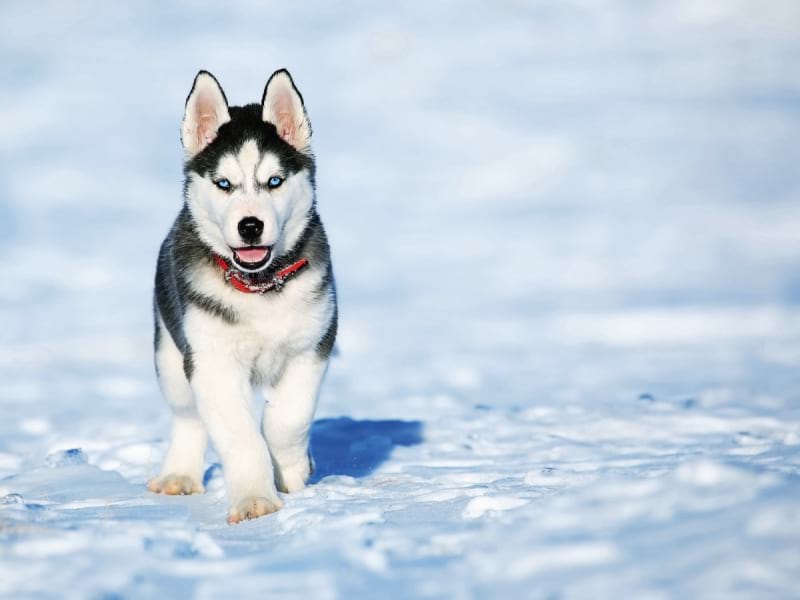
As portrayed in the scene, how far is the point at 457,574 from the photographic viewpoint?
311 cm

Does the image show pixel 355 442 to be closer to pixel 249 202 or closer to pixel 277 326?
pixel 277 326

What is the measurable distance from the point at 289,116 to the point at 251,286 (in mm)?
908

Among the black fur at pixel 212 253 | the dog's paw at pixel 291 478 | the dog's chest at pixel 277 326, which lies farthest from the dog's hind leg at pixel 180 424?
the dog's chest at pixel 277 326

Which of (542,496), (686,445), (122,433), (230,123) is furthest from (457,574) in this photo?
(122,433)

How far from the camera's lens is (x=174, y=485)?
5.16m

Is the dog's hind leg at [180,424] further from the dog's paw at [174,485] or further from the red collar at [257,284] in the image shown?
the red collar at [257,284]

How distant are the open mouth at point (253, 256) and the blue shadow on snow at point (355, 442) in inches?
51.4

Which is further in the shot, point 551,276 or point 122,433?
point 551,276

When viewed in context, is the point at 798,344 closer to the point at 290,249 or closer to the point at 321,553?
the point at 290,249

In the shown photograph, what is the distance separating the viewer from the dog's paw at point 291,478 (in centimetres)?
492

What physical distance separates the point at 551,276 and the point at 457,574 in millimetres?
17143

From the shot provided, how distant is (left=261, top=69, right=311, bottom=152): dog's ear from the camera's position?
5.07 meters

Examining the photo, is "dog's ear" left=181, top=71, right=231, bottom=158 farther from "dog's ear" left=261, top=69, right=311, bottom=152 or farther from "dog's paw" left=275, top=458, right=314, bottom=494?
"dog's paw" left=275, top=458, right=314, bottom=494

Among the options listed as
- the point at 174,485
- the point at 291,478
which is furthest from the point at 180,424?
the point at 291,478
